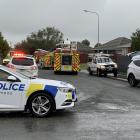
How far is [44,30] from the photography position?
15912 centimetres

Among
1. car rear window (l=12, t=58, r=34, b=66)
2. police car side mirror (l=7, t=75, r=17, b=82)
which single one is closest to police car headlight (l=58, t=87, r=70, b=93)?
police car side mirror (l=7, t=75, r=17, b=82)

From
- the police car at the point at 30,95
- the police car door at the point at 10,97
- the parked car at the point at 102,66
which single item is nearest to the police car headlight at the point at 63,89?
the police car at the point at 30,95

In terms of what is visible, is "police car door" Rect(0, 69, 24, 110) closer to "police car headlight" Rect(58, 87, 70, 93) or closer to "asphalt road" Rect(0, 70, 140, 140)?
"asphalt road" Rect(0, 70, 140, 140)

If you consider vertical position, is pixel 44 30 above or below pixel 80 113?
above

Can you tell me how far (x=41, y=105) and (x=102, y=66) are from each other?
29.7 m

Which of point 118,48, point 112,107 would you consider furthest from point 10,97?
point 118,48

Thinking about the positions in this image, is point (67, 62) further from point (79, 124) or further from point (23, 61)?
point (79, 124)

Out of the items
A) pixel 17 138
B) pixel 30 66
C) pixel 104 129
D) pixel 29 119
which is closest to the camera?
pixel 17 138

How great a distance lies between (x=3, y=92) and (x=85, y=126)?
2.54 metres

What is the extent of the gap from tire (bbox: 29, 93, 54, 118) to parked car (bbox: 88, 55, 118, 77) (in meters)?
29.1

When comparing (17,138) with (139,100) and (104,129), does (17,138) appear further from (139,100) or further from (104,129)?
(139,100)

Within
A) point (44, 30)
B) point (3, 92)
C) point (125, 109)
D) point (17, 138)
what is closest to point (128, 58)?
point (125, 109)

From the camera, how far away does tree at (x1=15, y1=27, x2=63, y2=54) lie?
146m

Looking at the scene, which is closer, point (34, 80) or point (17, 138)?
point (17, 138)
